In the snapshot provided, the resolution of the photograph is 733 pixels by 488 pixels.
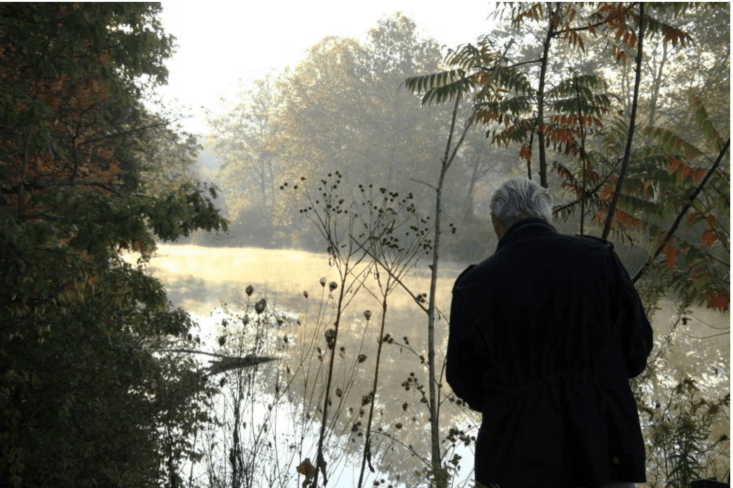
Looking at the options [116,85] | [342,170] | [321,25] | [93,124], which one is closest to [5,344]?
[116,85]

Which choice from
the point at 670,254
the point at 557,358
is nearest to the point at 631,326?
the point at 557,358

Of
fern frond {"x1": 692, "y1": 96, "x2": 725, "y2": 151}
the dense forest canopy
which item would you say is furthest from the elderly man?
fern frond {"x1": 692, "y1": 96, "x2": 725, "y2": 151}

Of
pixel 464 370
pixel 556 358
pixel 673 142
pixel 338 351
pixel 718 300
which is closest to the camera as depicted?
pixel 556 358

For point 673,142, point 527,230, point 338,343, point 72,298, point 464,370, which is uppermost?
point 673,142

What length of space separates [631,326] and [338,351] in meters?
8.49

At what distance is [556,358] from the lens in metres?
1.76

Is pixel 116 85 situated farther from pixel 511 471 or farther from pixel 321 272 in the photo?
pixel 321 272

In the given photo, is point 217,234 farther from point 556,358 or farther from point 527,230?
point 556,358

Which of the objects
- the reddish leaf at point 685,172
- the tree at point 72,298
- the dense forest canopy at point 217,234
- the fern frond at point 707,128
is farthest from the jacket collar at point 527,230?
the tree at point 72,298

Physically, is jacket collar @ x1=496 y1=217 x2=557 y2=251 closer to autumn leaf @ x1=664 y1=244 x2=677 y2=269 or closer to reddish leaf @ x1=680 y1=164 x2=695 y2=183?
autumn leaf @ x1=664 y1=244 x2=677 y2=269

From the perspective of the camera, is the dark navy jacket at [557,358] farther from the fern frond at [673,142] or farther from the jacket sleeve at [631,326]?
the fern frond at [673,142]

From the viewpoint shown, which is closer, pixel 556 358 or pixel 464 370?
pixel 556 358

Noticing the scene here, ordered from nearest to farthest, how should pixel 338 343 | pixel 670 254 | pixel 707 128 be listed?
1. pixel 670 254
2. pixel 707 128
3. pixel 338 343

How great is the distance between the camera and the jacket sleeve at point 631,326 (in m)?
1.79
